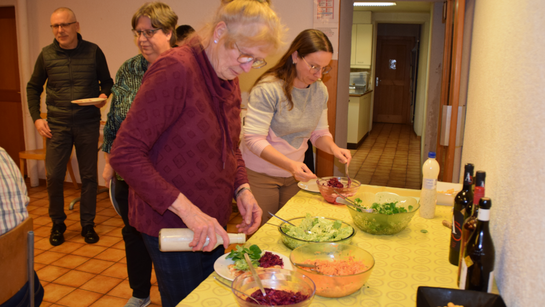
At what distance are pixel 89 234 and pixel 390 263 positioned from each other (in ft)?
8.96

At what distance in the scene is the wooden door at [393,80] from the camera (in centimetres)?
1074

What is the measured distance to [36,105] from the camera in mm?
3352

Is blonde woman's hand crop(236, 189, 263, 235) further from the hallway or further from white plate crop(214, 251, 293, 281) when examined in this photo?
the hallway

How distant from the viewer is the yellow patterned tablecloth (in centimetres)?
107

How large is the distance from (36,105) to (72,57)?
0.48 metres

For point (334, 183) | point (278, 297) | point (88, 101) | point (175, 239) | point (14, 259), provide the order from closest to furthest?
1. point (278, 297)
2. point (175, 239)
3. point (14, 259)
4. point (334, 183)
5. point (88, 101)

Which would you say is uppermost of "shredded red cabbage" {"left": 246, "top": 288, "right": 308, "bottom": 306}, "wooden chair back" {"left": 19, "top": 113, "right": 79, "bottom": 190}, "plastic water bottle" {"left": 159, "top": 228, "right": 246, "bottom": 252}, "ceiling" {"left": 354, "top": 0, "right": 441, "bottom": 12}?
"ceiling" {"left": 354, "top": 0, "right": 441, "bottom": 12}

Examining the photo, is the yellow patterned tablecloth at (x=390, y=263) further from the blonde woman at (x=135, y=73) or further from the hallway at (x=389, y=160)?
the hallway at (x=389, y=160)

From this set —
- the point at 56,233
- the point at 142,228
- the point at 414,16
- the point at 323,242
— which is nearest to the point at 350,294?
the point at 323,242

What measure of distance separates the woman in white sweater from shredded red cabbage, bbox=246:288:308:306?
2.73ft

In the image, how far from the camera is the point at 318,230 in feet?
4.63

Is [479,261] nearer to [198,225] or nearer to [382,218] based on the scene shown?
[382,218]

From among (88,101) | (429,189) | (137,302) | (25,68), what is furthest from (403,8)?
(137,302)

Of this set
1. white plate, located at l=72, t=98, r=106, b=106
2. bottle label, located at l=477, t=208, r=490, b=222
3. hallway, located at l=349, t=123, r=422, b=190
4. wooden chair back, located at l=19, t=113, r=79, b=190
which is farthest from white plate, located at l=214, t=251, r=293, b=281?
hallway, located at l=349, t=123, r=422, b=190
